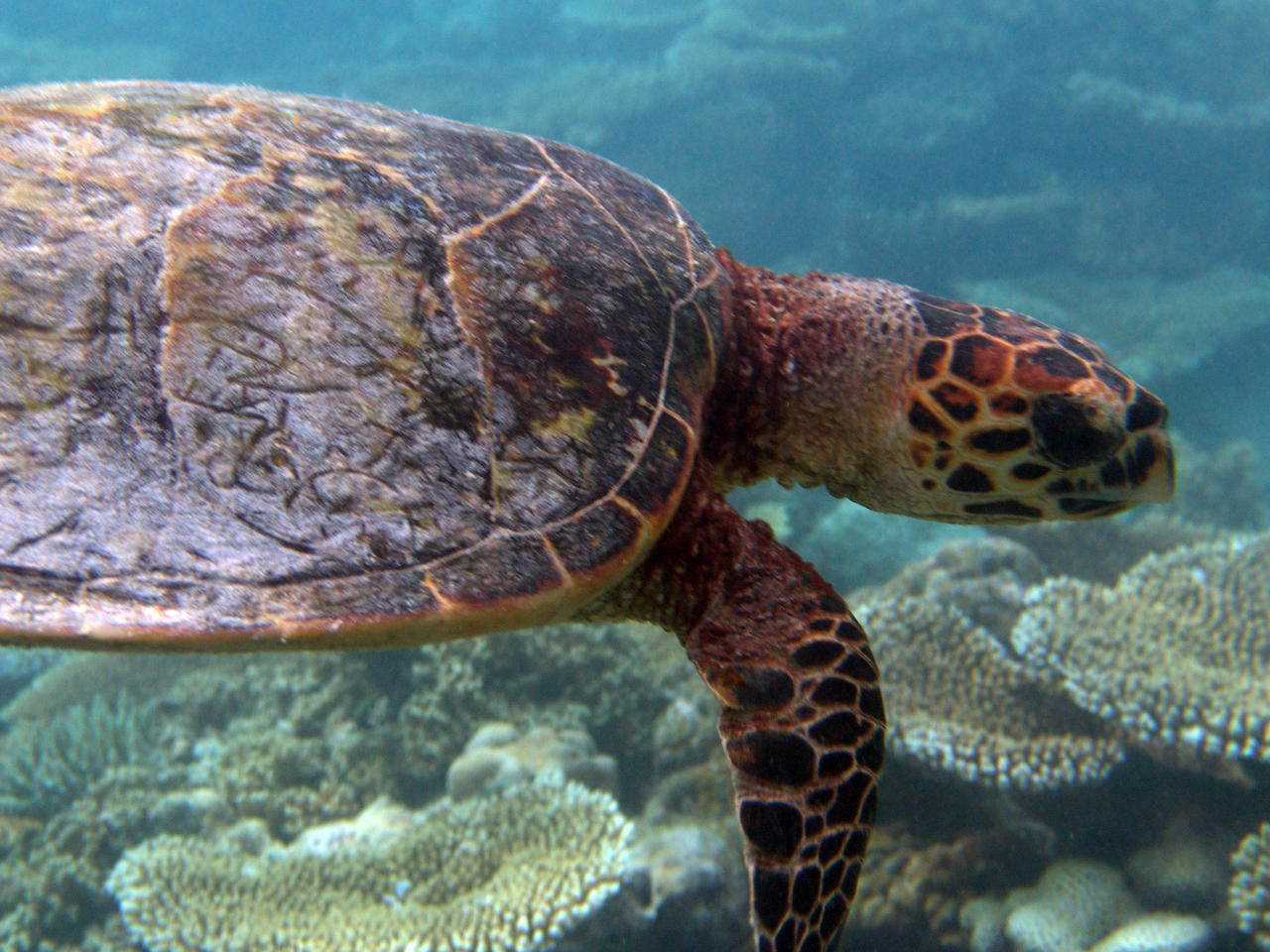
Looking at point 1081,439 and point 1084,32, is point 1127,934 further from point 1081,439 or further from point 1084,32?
point 1084,32

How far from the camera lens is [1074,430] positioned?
1.80 m

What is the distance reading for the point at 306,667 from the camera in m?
4.90

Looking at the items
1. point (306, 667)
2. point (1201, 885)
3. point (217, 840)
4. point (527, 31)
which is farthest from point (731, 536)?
point (527, 31)

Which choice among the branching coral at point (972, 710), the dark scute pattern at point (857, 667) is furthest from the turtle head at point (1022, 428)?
the branching coral at point (972, 710)

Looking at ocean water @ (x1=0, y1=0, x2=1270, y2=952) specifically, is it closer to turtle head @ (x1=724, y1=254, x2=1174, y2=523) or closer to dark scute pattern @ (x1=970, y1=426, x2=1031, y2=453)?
turtle head @ (x1=724, y1=254, x2=1174, y2=523)

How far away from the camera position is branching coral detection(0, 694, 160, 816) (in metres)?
4.36

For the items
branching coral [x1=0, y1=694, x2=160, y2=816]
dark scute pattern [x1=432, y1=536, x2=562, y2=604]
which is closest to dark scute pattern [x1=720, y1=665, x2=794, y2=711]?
dark scute pattern [x1=432, y1=536, x2=562, y2=604]

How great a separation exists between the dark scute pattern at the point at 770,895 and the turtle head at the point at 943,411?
104 cm

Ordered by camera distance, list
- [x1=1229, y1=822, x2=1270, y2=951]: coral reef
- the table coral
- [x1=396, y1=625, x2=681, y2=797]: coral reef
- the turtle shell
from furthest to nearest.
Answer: [x1=396, y1=625, x2=681, y2=797]: coral reef → the table coral → [x1=1229, y1=822, x2=1270, y2=951]: coral reef → the turtle shell

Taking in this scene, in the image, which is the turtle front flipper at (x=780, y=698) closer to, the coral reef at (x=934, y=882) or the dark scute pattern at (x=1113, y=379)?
the dark scute pattern at (x=1113, y=379)

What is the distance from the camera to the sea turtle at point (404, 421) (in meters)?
1.17

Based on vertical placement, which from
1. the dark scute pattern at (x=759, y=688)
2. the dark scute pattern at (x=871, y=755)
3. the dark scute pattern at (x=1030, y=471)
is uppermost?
the dark scute pattern at (x=1030, y=471)

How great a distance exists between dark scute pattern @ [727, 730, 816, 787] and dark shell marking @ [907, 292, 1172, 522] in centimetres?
88

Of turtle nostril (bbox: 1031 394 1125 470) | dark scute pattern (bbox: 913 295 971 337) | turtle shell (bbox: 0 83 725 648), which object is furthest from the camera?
dark scute pattern (bbox: 913 295 971 337)
